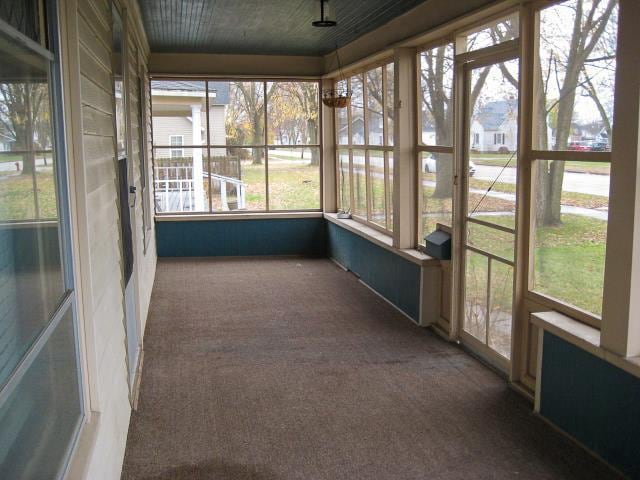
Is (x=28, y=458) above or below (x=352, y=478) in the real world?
above

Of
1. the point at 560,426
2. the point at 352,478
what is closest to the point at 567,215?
the point at 560,426

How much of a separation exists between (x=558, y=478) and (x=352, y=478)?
97 cm

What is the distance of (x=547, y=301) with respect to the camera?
397cm

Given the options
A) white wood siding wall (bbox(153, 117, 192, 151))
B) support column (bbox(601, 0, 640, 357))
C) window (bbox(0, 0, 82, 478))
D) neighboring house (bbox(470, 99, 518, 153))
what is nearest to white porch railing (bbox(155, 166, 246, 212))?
white wood siding wall (bbox(153, 117, 192, 151))

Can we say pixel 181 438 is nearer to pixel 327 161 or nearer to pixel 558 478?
pixel 558 478

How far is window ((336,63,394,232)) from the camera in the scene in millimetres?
6801

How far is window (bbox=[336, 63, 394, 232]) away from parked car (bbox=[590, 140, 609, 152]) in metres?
3.13

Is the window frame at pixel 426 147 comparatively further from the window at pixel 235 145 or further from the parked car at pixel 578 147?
the window at pixel 235 145

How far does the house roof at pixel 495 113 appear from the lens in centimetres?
439

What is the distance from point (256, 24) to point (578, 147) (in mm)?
4026

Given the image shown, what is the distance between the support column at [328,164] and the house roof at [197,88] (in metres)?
1.35

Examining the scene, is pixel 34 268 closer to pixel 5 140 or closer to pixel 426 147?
pixel 5 140

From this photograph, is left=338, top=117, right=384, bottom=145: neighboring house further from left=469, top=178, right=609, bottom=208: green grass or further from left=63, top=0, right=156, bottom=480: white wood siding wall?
left=63, top=0, right=156, bottom=480: white wood siding wall

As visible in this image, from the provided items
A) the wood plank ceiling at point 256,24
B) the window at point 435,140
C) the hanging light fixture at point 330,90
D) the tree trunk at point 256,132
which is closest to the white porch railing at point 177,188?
the tree trunk at point 256,132
